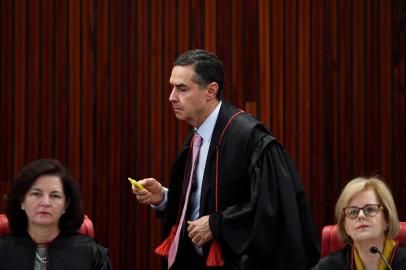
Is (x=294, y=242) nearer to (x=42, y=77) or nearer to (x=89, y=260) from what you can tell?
(x=89, y=260)

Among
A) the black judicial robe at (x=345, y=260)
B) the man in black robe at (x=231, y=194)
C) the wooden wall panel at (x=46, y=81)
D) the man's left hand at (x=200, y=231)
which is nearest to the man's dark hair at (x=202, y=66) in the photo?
the man in black robe at (x=231, y=194)

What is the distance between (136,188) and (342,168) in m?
1.24

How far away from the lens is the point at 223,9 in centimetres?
339

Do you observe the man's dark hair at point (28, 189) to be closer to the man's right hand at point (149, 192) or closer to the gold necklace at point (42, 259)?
the gold necklace at point (42, 259)

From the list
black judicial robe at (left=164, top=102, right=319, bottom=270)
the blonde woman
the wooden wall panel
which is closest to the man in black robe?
black judicial robe at (left=164, top=102, right=319, bottom=270)

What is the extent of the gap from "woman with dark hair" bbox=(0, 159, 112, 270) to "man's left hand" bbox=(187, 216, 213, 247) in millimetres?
287

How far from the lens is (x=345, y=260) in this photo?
2258 mm

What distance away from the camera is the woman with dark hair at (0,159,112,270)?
2232 millimetres

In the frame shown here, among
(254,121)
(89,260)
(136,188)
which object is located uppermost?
(254,121)

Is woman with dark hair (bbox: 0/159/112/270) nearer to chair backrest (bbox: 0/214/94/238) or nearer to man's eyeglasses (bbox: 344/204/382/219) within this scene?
chair backrest (bbox: 0/214/94/238)

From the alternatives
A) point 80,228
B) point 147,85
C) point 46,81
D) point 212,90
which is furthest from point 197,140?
point 46,81

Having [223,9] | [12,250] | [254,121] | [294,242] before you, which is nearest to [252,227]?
[294,242]

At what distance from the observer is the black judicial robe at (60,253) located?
222 cm

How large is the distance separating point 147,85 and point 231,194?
1192 mm
